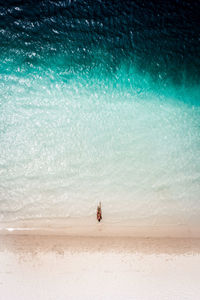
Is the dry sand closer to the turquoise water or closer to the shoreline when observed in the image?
the shoreline

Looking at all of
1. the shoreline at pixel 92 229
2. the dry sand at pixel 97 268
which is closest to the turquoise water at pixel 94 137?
the shoreline at pixel 92 229

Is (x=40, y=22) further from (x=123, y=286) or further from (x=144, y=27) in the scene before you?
(x=123, y=286)

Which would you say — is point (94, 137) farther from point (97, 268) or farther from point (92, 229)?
point (97, 268)

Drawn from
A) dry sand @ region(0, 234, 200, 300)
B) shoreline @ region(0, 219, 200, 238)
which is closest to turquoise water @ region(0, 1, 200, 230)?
shoreline @ region(0, 219, 200, 238)

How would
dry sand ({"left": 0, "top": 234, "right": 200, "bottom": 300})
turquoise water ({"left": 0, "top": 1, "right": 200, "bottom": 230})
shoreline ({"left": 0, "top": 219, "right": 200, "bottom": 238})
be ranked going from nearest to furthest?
dry sand ({"left": 0, "top": 234, "right": 200, "bottom": 300}), shoreline ({"left": 0, "top": 219, "right": 200, "bottom": 238}), turquoise water ({"left": 0, "top": 1, "right": 200, "bottom": 230})

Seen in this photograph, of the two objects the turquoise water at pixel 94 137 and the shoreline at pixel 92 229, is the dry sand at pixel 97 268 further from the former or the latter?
the turquoise water at pixel 94 137

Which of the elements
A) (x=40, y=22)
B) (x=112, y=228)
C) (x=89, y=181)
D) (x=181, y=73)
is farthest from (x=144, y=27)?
(x=112, y=228)
